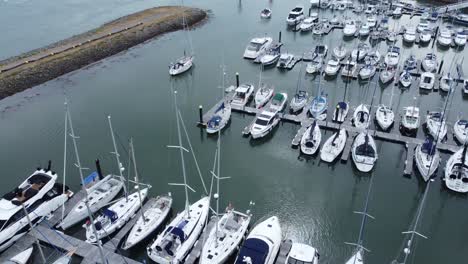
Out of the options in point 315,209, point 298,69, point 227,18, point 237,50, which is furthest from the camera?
point 227,18

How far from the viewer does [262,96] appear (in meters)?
57.2

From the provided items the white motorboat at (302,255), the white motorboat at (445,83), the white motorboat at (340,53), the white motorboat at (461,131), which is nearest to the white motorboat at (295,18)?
the white motorboat at (340,53)

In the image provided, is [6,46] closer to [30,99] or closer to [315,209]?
[30,99]

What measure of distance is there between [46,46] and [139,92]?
32.6 m

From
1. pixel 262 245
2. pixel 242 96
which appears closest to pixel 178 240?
pixel 262 245

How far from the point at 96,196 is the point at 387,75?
1924 inches

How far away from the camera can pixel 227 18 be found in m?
100

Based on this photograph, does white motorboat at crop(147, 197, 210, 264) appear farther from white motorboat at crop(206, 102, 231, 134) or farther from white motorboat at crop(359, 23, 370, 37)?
white motorboat at crop(359, 23, 370, 37)

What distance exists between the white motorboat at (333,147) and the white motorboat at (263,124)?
8019 millimetres

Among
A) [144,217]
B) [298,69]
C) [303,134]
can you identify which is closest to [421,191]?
[303,134]

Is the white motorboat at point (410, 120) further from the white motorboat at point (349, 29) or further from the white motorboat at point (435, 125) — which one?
the white motorboat at point (349, 29)

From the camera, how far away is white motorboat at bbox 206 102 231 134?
50.8 meters

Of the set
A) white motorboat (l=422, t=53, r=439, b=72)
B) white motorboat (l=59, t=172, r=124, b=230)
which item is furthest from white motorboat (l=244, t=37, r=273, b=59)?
white motorboat (l=59, t=172, r=124, b=230)

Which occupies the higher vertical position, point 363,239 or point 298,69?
point 298,69
